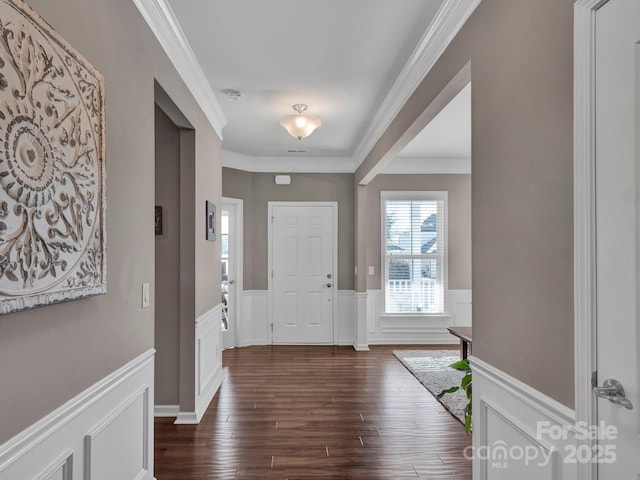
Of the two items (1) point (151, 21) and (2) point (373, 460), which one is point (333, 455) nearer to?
(2) point (373, 460)

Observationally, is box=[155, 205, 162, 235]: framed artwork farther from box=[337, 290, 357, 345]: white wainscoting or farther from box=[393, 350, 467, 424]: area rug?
box=[337, 290, 357, 345]: white wainscoting

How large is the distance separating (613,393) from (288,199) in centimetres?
516

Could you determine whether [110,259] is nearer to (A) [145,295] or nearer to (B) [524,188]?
(A) [145,295]

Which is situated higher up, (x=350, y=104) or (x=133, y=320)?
(x=350, y=104)

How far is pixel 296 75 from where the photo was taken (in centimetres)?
319

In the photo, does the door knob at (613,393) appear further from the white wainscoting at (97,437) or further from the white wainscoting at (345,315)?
the white wainscoting at (345,315)

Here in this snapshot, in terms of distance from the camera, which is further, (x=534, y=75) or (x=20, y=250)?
(x=534, y=75)

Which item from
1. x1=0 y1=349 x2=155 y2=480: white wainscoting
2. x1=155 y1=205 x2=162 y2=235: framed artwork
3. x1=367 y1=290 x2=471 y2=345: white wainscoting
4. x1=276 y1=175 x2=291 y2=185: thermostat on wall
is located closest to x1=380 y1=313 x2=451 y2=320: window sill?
x1=367 y1=290 x2=471 y2=345: white wainscoting

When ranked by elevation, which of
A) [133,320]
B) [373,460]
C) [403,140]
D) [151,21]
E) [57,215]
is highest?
[151,21]

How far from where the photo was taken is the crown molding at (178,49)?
2.13 m

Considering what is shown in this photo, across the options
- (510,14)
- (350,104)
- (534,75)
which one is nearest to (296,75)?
(350,104)

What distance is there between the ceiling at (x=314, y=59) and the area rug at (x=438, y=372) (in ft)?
8.22

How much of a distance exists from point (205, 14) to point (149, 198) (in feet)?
3.52

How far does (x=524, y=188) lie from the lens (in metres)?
1.53
